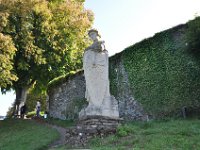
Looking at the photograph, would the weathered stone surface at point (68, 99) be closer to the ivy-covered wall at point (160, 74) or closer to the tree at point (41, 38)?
the tree at point (41, 38)

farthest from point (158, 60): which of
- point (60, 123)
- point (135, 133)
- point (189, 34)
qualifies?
point (135, 133)

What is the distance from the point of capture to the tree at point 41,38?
2266cm

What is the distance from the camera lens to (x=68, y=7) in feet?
83.0

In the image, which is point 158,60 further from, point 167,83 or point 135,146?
point 135,146

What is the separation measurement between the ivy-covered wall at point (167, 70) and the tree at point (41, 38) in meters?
6.51

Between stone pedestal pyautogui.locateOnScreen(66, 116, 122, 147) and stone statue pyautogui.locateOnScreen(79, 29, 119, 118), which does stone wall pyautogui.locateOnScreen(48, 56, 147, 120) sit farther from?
stone pedestal pyautogui.locateOnScreen(66, 116, 122, 147)

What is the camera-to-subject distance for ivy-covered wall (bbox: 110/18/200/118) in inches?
641

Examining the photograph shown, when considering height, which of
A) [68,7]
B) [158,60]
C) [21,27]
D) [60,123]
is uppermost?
[68,7]

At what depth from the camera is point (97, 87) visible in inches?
449

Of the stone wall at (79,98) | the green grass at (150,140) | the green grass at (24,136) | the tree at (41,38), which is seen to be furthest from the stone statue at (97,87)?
the tree at (41,38)

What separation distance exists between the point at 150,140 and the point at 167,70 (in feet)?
27.7

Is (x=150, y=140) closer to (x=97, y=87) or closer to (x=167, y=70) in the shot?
(x=97, y=87)

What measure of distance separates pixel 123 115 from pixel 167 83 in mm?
3027

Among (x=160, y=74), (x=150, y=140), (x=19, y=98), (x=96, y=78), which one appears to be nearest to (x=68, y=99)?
(x=19, y=98)
